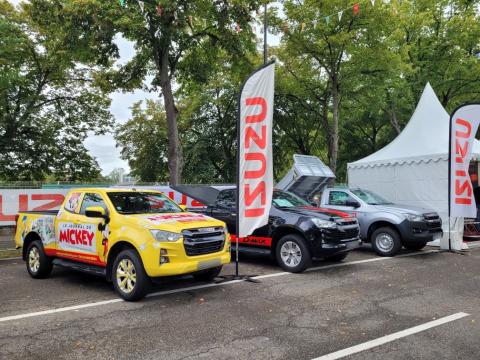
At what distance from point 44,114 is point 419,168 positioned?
23005 mm

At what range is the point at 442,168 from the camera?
13.0 m

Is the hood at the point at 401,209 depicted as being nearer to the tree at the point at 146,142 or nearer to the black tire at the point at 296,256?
the black tire at the point at 296,256

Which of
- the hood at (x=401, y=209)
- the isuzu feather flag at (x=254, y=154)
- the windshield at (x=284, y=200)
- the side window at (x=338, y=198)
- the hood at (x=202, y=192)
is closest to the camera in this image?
the isuzu feather flag at (x=254, y=154)

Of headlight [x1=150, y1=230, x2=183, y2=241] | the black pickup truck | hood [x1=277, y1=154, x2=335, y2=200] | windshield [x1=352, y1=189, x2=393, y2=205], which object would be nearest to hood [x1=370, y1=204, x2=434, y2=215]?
windshield [x1=352, y1=189, x2=393, y2=205]

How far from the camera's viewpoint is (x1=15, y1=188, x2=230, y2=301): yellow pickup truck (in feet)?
19.6

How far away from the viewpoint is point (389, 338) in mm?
4672

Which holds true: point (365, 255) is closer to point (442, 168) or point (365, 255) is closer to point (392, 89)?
point (442, 168)

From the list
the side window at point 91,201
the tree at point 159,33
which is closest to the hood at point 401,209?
the side window at point 91,201

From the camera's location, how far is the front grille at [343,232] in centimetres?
818

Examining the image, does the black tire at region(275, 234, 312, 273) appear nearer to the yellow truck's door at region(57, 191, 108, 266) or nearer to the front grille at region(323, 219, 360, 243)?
the front grille at region(323, 219, 360, 243)

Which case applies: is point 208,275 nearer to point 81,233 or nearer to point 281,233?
point 281,233

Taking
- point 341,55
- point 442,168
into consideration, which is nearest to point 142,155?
point 341,55

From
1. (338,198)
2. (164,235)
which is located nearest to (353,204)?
(338,198)

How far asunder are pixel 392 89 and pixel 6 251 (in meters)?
22.0
